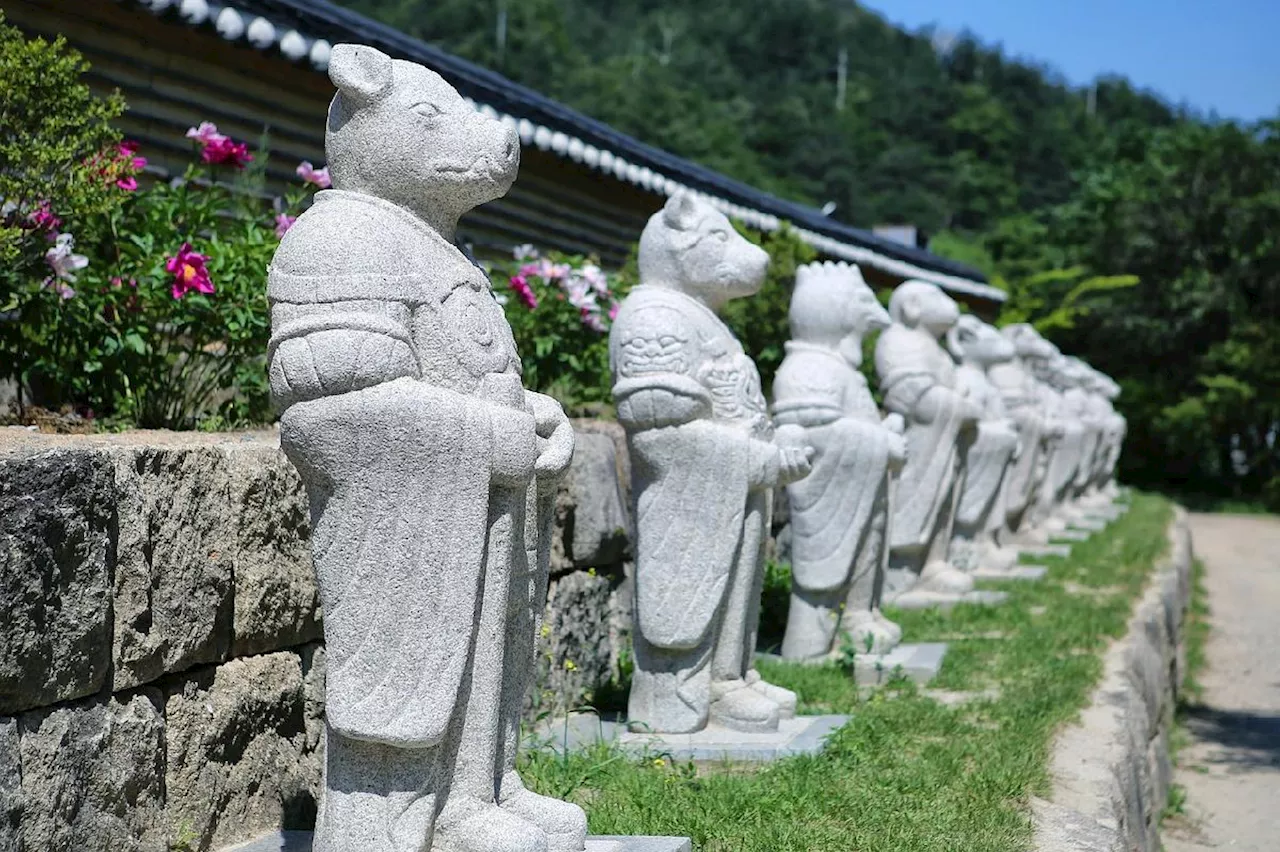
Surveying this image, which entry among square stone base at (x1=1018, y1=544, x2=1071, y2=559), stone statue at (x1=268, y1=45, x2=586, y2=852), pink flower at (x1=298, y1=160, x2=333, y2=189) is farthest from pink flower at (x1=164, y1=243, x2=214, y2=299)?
square stone base at (x1=1018, y1=544, x2=1071, y2=559)

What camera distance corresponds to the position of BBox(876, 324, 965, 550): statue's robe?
884 centimetres

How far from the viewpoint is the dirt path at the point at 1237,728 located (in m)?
6.68

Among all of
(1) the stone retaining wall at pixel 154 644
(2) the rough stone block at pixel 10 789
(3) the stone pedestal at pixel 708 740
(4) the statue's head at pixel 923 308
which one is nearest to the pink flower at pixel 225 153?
(1) the stone retaining wall at pixel 154 644

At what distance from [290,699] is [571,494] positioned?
7.13 feet

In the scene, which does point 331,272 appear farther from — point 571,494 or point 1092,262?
point 1092,262

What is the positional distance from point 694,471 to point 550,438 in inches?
66.7

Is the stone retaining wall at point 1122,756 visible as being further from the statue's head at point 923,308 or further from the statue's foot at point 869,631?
the statue's head at point 923,308

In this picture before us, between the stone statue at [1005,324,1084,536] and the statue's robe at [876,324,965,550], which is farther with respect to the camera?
the stone statue at [1005,324,1084,536]

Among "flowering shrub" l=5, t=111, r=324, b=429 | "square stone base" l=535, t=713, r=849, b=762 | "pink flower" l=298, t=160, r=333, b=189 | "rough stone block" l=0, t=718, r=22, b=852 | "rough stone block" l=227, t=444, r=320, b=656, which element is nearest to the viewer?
"rough stone block" l=0, t=718, r=22, b=852

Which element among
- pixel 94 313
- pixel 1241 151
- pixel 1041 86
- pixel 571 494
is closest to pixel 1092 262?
pixel 1241 151

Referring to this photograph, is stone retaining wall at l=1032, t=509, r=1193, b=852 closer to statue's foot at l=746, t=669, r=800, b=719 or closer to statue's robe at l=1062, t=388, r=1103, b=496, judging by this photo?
statue's foot at l=746, t=669, r=800, b=719

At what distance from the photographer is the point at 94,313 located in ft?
16.6

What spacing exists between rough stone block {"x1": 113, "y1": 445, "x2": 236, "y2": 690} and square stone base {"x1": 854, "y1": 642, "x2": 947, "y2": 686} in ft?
11.0

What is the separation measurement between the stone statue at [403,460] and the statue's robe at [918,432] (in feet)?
18.4
